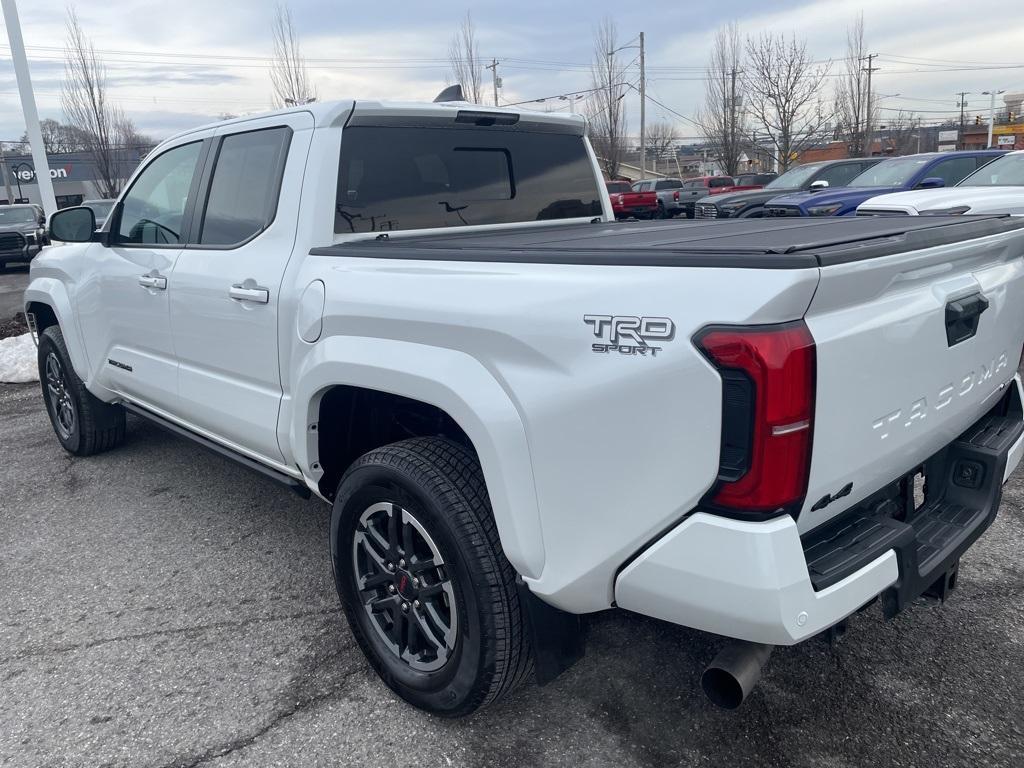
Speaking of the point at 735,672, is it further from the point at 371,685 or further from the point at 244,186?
the point at 244,186

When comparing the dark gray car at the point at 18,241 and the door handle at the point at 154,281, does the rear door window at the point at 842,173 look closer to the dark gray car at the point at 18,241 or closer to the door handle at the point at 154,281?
the door handle at the point at 154,281

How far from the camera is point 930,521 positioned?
2.42 metres

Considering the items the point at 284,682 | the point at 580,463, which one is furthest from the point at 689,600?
the point at 284,682

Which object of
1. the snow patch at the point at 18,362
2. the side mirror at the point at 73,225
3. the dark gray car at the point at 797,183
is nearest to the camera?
the side mirror at the point at 73,225

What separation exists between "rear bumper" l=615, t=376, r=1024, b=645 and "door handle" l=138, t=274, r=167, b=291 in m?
2.70

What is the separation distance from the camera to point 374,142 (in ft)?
10.6

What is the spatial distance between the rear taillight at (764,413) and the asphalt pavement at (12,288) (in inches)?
432

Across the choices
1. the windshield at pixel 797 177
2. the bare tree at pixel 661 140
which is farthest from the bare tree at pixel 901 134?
the windshield at pixel 797 177

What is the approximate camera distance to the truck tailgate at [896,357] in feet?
5.92

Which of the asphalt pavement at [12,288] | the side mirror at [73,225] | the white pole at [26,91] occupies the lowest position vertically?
the asphalt pavement at [12,288]

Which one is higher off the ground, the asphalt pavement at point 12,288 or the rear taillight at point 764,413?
the rear taillight at point 764,413

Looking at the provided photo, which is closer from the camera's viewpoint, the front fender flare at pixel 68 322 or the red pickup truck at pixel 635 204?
the front fender flare at pixel 68 322

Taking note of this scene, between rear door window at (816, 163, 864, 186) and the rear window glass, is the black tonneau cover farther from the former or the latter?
rear door window at (816, 163, 864, 186)

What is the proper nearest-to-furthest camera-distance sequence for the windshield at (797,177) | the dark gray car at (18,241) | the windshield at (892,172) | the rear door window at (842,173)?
the windshield at (892,172), the rear door window at (842,173), the windshield at (797,177), the dark gray car at (18,241)
